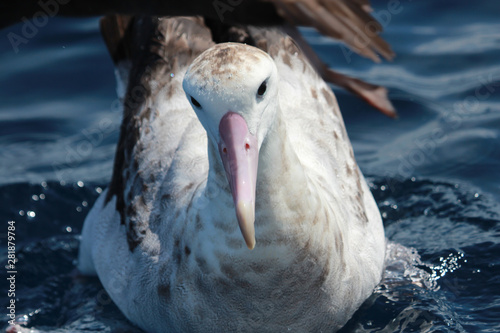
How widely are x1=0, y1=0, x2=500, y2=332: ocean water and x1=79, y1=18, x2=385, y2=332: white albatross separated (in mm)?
352

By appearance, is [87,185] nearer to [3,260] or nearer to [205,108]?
[3,260]

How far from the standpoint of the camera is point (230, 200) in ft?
10.4

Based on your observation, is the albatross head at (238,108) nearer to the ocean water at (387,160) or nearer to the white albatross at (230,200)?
the white albatross at (230,200)

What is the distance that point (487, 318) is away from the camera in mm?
4184

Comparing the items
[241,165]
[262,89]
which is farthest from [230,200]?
[262,89]

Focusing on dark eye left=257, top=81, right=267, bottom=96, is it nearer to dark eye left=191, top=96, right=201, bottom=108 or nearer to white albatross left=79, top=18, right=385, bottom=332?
white albatross left=79, top=18, right=385, bottom=332

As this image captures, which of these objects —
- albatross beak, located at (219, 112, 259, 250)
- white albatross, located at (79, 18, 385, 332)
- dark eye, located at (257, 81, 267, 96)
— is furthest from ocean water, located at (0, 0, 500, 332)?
dark eye, located at (257, 81, 267, 96)

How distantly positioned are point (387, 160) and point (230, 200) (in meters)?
3.35

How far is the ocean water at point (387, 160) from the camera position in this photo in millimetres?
4543

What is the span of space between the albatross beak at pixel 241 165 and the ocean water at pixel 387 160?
1.52 metres

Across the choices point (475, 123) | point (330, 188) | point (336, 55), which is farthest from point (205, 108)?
point (336, 55)

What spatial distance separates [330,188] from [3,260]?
254 centimetres

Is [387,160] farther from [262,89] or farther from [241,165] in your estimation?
[241,165]

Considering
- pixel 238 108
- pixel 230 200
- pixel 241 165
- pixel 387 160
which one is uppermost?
pixel 238 108
